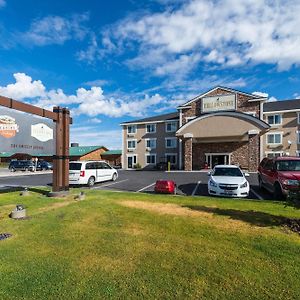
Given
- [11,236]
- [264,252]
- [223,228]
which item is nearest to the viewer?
[264,252]

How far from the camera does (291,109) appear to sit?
33531 mm

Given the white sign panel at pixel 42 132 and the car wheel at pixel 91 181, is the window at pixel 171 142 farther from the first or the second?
the white sign panel at pixel 42 132

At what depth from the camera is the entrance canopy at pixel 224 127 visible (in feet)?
97.5

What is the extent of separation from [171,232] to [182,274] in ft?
6.54

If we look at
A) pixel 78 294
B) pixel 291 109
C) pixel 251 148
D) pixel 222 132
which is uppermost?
pixel 291 109

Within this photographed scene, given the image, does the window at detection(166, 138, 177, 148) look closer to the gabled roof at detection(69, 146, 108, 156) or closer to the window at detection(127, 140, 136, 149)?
the window at detection(127, 140, 136, 149)

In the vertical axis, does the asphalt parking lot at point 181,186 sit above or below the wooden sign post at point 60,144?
below

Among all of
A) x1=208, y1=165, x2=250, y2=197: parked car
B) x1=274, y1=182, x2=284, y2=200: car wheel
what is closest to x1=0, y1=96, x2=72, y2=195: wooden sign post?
x1=208, y1=165, x2=250, y2=197: parked car

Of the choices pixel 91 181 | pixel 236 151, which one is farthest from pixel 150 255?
pixel 236 151

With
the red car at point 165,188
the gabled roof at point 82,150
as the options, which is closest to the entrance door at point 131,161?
the gabled roof at point 82,150

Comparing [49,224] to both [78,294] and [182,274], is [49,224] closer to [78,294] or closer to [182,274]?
[78,294]

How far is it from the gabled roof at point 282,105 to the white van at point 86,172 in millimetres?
28500

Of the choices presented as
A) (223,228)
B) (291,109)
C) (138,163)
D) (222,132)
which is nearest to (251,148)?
(222,132)

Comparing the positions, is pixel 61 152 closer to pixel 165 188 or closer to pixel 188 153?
pixel 165 188
